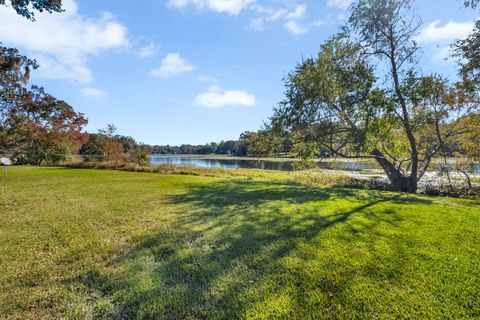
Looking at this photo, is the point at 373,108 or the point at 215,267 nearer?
the point at 215,267

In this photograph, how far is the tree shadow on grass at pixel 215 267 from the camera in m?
2.14

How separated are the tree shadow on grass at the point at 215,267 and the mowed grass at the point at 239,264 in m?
0.01

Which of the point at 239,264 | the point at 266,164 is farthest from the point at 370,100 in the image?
the point at 266,164

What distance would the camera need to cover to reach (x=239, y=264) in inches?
114

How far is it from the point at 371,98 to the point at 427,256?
906 cm

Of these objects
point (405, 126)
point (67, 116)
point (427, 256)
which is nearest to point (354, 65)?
point (405, 126)

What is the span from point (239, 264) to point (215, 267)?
0.30 meters

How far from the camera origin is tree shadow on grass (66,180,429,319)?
2141 millimetres

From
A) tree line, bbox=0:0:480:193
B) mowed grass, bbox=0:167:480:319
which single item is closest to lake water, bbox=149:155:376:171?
tree line, bbox=0:0:480:193

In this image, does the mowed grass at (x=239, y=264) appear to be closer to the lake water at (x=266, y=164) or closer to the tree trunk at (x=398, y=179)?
the tree trunk at (x=398, y=179)

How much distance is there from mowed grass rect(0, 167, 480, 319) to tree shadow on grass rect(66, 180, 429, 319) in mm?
13

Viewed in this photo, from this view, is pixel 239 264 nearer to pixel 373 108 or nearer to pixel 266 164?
pixel 373 108

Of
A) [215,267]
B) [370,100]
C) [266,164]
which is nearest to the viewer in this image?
[215,267]

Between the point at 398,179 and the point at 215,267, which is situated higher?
the point at 398,179
